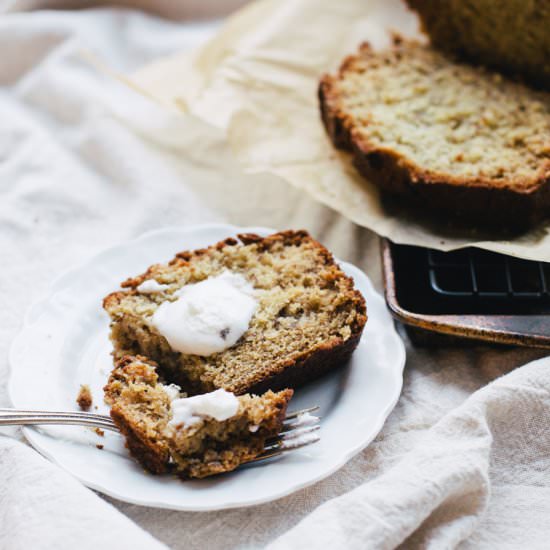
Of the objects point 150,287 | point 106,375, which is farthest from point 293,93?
point 106,375

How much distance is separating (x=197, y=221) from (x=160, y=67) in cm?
103

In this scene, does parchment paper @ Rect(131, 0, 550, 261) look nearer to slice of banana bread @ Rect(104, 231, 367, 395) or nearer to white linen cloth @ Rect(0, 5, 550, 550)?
white linen cloth @ Rect(0, 5, 550, 550)

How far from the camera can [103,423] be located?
8.08 ft

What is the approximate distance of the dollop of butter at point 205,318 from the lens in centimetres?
259

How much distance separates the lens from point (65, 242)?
3.52 m

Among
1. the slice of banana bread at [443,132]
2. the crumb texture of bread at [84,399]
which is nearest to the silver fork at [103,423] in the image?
the crumb texture of bread at [84,399]

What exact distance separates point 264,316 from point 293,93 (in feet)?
5.42

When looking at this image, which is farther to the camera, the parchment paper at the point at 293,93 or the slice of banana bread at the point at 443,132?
the parchment paper at the point at 293,93

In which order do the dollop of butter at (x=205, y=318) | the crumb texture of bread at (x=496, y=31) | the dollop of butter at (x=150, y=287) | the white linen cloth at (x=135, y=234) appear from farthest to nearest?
the crumb texture of bread at (x=496, y=31), the dollop of butter at (x=150, y=287), the dollop of butter at (x=205, y=318), the white linen cloth at (x=135, y=234)

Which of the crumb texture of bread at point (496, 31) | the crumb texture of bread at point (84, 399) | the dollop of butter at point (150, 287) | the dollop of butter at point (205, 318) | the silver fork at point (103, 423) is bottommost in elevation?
the crumb texture of bread at point (84, 399)

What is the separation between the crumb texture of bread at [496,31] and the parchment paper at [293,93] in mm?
466

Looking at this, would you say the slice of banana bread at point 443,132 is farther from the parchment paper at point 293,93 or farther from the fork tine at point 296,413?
the fork tine at point 296,413

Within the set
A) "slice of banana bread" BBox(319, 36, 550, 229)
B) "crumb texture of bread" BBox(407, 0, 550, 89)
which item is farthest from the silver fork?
"crumb texture of bread" BBox(407, 0, 550, 89)

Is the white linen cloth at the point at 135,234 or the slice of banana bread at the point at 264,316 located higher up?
the slice of banana bread at the point at 264,316
